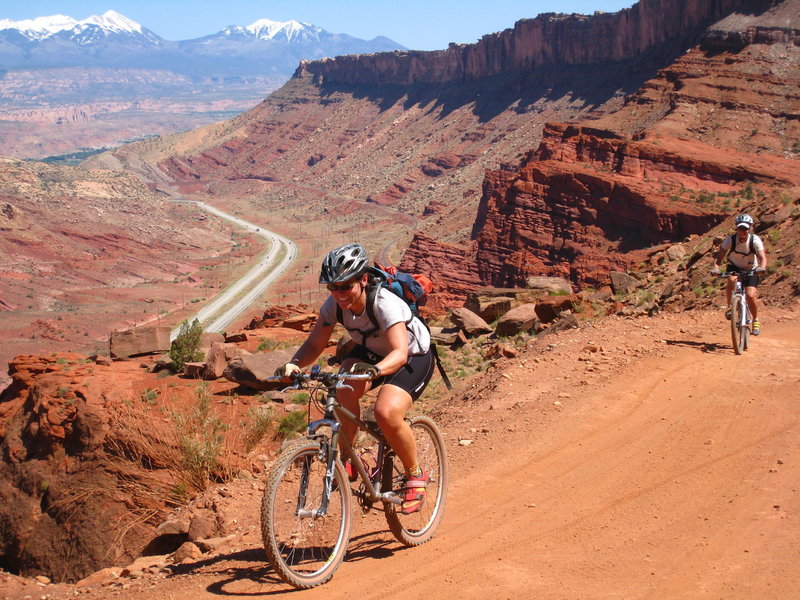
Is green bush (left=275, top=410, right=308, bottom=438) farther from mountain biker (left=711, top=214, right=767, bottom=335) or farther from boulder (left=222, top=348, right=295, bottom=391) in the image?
mountain biker (left=711, top=214, right=767, bottom=335)

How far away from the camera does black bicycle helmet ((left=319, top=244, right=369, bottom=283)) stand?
4.86 metres

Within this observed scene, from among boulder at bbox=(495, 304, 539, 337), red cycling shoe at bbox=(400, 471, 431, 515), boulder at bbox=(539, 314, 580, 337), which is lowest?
boulder at bbox=(495, 304, 539, 337)

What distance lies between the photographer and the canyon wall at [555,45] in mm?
79938

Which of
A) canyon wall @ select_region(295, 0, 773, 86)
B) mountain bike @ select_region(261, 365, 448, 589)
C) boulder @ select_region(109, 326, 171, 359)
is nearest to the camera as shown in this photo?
mountain bike @ select_region(261, 365, 448, 589)

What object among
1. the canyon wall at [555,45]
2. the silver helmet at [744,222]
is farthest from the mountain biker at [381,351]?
the canyon wall at [555,45]

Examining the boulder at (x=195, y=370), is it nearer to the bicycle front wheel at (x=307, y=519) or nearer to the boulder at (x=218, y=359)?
the boulder at (x=218, y=359)

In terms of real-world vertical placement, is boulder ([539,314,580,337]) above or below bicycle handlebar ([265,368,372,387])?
below

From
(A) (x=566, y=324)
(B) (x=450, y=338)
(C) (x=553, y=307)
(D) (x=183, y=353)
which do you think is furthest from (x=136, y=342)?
(A) (x=566, y=324)

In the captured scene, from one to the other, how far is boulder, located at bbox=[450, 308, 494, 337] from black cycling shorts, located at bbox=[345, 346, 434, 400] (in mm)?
11955

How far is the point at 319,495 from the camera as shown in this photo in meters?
5.07

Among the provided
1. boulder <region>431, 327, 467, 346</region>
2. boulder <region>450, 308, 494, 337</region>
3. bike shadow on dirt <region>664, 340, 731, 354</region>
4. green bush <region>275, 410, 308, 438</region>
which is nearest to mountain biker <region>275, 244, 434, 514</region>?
green bush <region>275, 410, 308, 438</region>

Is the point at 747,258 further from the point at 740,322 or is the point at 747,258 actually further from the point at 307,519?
the point at 307,519

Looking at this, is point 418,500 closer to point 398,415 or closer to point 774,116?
point 398,415

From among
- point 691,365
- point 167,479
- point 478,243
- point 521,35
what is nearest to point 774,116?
point 478,243
